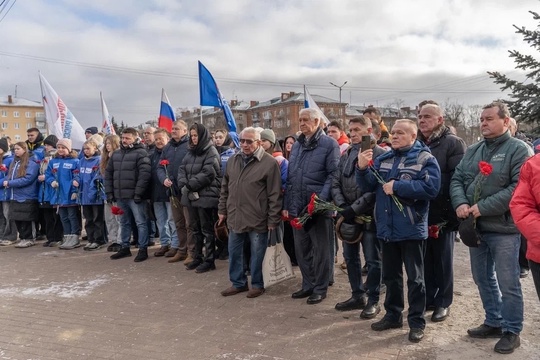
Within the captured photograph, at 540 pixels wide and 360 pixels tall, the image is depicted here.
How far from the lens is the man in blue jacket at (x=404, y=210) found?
4156 mm

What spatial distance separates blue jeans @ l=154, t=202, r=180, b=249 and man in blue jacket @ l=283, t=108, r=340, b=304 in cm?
298

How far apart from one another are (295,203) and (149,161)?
11.2ft

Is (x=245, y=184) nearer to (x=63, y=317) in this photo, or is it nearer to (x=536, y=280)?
(x=63, y=317)

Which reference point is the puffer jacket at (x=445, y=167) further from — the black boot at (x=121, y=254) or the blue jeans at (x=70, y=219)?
the blue jeans at (x=70, y=219)

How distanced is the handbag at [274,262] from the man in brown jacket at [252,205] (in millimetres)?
88

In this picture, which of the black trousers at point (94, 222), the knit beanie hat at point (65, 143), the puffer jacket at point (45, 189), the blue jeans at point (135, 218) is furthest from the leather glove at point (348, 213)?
the puffer jacket at point (45, 189)

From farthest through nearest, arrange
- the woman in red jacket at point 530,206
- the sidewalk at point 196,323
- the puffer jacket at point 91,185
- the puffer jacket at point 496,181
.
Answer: the puffer jacket at point 91,185, the sidewalk at point 196,323, the puffer jacket at point 496,181, the woman in red jacket at point 530,206

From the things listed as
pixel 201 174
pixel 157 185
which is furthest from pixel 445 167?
pixel 157 185

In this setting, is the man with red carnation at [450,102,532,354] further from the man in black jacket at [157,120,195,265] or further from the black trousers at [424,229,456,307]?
the man in black jacket at [157,120,195,265]

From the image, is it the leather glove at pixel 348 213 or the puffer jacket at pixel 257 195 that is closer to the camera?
the leather glove at pixel 348 213

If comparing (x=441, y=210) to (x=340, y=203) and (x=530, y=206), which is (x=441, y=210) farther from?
(x=530, y=206)

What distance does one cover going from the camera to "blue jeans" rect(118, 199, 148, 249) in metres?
7.78

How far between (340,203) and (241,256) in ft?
5.40

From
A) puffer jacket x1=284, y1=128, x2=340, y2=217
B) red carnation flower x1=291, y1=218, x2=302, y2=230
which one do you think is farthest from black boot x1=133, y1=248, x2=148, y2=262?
red carnation flower x1=291, y1=218, x2=302, y2=230
